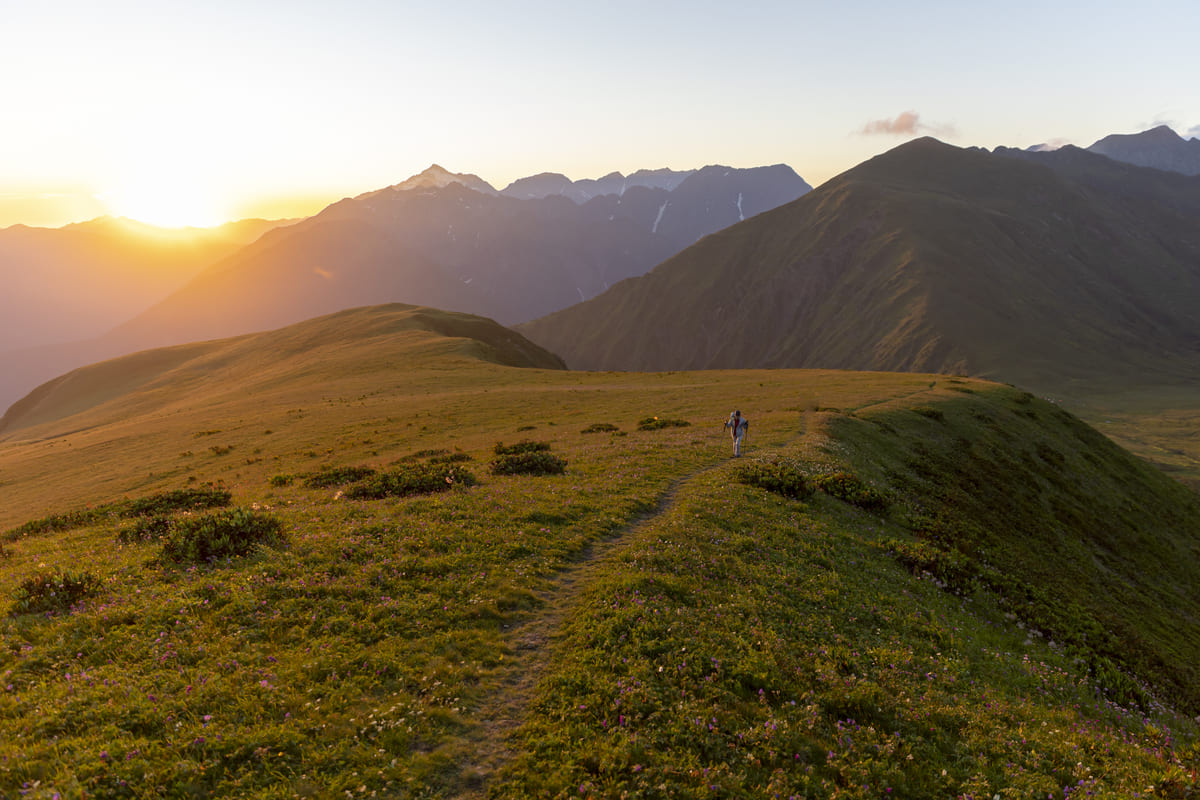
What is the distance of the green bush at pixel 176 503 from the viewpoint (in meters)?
21.3

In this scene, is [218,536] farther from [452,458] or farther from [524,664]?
[452,458]

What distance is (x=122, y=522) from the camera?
1964 centimetres

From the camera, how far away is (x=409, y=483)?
75.2 ft

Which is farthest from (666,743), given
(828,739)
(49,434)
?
(49,434)

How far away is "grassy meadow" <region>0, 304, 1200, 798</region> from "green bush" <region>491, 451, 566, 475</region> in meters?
0.99

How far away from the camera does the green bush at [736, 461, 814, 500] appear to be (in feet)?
78.2

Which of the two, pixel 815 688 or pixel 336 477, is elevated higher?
pixel 336 477

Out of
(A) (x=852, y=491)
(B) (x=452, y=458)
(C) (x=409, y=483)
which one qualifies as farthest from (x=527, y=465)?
(A) (x=852, y=491)

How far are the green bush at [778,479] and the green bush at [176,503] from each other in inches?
884

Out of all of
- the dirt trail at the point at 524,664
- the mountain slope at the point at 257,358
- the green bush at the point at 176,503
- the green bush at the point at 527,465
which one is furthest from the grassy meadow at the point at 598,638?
the mountain slope at the point at 257,358

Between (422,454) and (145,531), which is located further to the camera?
(422,454)

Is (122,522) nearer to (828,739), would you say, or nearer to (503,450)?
(503,450)

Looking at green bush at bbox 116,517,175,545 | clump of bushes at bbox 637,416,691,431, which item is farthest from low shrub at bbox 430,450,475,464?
clump of bushes at bbox 637,416,691,431

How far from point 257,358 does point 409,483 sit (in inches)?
3698
